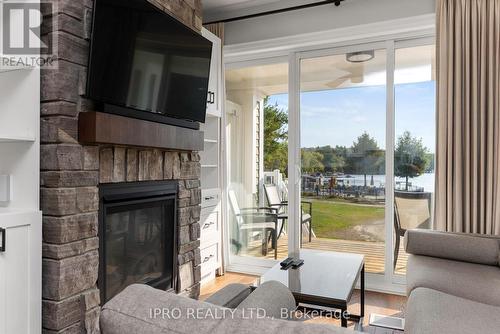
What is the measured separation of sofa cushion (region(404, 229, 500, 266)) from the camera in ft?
7.60

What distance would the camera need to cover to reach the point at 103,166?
78.9 inches

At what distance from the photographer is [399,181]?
10.5ft

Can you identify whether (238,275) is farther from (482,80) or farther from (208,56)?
(482,80)

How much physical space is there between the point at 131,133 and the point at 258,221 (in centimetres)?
211

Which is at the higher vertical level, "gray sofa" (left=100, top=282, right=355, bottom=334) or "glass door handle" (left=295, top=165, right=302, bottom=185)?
"glass door handle" (left=295, top=165, right=302, bottom=185)

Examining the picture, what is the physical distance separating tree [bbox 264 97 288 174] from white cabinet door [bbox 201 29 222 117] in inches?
21.7

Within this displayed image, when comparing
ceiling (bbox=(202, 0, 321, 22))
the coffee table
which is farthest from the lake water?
ceiling (bbox=(202, 0, 321, 22))

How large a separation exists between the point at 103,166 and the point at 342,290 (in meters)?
1.47

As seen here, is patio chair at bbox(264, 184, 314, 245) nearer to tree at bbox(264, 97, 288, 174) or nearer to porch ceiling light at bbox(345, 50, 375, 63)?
tree at bbox(264, 97, 288, 174)

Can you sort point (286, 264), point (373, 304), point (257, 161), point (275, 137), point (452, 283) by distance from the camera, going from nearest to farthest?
point (452, 283) < point (286, 264) < point (373, 304) < point (275, 137) < point (257, 161)

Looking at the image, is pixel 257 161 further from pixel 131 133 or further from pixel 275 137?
pixel 131 133

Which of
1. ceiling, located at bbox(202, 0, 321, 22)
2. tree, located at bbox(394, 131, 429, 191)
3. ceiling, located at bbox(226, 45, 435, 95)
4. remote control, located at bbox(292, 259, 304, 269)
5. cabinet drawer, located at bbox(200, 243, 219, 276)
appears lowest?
cabinet drawer, located at bbox(200, 243, 219, 276)

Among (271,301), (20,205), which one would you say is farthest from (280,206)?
(271,301)

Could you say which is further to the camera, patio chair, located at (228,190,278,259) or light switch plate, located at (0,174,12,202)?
patio chair, located at (228,190,278,259)
